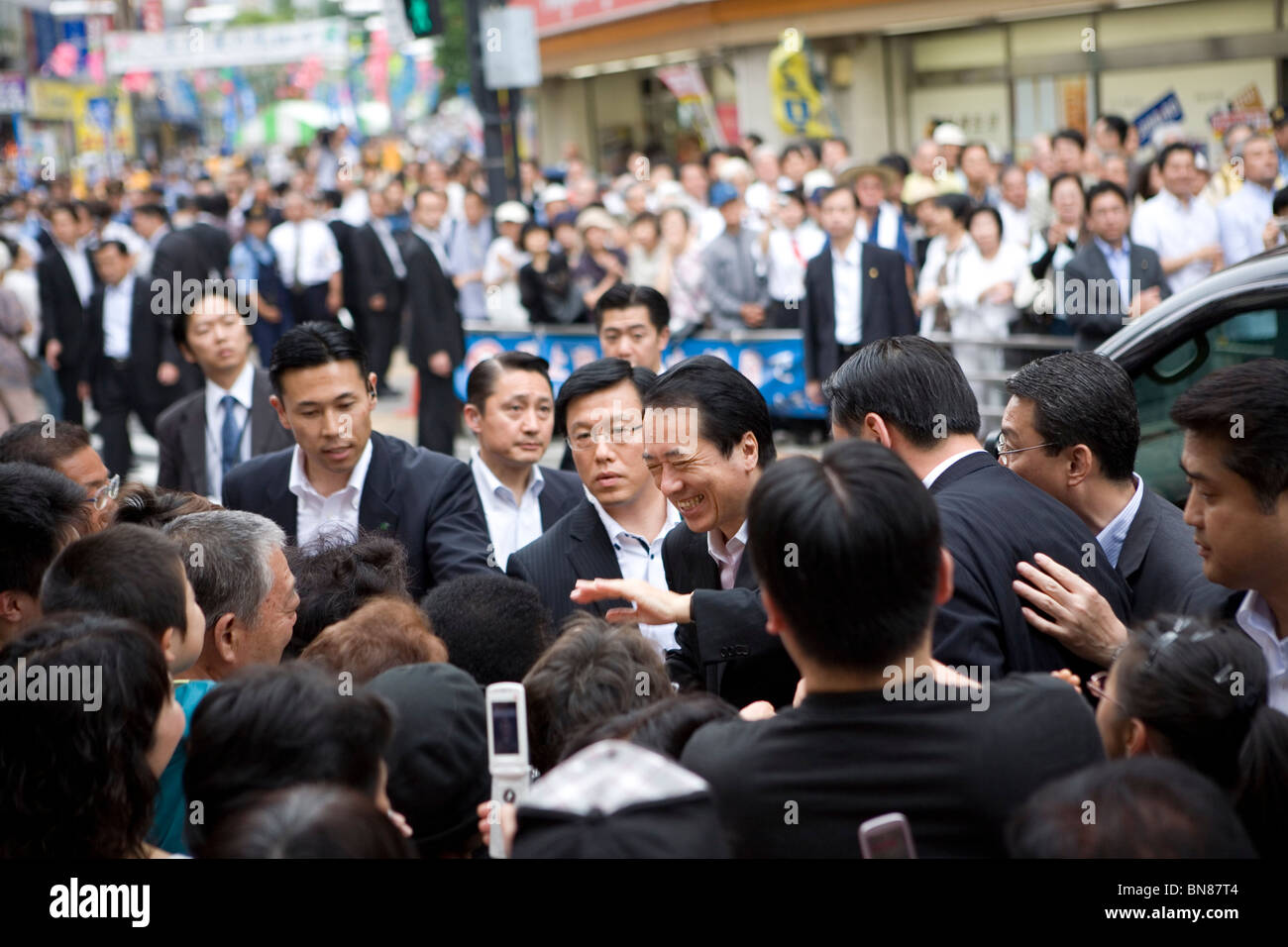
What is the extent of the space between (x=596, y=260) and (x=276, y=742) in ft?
34.2

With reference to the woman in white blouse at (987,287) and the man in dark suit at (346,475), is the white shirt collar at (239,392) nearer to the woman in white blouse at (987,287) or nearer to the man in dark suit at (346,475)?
the man in dark suit at (346,475)

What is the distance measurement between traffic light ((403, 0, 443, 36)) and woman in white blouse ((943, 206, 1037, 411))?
180 inches

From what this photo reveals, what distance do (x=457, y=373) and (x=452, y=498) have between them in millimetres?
6765

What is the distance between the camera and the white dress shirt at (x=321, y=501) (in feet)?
15.7

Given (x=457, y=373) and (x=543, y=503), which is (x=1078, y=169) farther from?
(x=543, y=503)

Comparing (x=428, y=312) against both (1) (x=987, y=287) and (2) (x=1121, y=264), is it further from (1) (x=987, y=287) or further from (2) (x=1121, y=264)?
(2) (x=1121, y=264)

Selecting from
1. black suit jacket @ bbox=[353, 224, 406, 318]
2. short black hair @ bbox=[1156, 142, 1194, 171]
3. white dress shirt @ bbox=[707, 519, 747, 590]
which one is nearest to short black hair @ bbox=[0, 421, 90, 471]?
white dress shirt @ bbox=[707, 519, 747, 590]

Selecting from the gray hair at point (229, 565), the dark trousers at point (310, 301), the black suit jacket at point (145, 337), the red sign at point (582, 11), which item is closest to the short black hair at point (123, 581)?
the gray hair at point (229, 565)

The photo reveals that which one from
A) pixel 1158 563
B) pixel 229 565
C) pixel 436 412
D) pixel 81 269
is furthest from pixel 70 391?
pixel 1158 563

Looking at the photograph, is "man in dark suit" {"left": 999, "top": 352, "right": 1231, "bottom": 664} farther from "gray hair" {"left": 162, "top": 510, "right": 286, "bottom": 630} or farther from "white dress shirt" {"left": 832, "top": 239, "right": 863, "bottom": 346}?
"white dress shirt" {"left": 832, "top": 239, "right": 863, "bottom": 346}

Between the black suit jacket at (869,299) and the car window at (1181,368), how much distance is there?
4.49m

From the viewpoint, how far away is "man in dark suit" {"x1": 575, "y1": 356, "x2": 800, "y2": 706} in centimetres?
328
